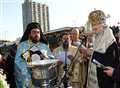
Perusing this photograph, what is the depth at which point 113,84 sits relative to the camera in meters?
6.01

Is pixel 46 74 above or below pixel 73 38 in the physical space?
below

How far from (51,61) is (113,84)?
4.50 ft

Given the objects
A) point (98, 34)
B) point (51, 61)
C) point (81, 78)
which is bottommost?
point (81, 78)

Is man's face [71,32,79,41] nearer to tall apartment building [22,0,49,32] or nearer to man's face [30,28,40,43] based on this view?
man's face [30,28,40,43]

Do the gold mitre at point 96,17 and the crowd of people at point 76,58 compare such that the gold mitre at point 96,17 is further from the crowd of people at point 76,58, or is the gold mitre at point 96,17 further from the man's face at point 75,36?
the man's face at point 75,36

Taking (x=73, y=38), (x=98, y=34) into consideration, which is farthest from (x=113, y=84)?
(x=73, y=38)

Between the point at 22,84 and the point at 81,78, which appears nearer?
the point at 22,84

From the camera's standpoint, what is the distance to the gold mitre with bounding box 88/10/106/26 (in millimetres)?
6279

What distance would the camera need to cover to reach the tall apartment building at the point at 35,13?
75812 millimetres

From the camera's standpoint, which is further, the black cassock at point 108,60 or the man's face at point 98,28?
the man's face at point 98,28

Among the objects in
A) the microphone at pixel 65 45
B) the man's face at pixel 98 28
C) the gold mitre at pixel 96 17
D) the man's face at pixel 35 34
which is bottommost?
the microphone at pixel 65 45

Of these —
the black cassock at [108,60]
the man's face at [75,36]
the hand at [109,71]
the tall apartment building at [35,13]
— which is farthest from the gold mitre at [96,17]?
the tall apartment building at [35,13]

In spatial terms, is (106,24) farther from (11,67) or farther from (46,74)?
(11,67)

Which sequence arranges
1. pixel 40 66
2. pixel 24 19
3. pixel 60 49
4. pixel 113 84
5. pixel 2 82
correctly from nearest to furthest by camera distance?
pixel 113 84 < pixel 40 66 < pixel 2 82 < pixel 60 49 < pixel 24 19
